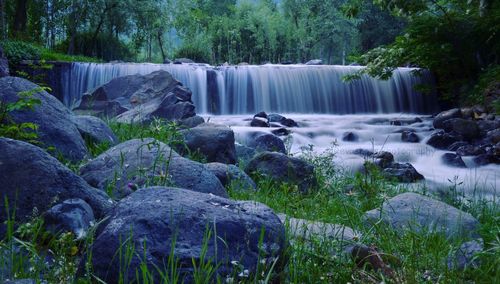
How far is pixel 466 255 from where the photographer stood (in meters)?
3.09

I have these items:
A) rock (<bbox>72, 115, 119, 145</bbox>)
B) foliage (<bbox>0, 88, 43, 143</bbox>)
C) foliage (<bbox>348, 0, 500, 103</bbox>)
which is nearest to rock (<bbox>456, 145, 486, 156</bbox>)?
foliage (<bbox>348, 0, 500, 103</bbox>)

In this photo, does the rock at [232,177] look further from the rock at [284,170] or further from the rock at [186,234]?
the rock at [186,234]

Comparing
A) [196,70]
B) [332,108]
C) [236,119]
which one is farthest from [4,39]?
[332,108]

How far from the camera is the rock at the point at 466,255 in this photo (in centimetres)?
289

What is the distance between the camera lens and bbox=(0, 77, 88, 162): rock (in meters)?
5.68

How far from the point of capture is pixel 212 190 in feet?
15.4

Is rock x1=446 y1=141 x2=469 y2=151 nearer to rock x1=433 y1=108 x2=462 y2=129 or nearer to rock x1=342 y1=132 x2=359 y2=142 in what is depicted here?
rock x1=342 y1=132 x2=359 y2=142

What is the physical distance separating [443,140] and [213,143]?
26.2 ft

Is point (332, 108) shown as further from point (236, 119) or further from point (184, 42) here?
point (184, 42)

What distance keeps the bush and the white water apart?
25.2ft

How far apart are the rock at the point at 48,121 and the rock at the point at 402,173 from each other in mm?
4472

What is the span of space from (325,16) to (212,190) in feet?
123

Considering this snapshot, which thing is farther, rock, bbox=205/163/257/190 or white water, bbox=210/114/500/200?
white water, bbox=210/114/500/200

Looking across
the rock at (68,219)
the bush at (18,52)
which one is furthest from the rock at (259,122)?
the rock at (68,219)
